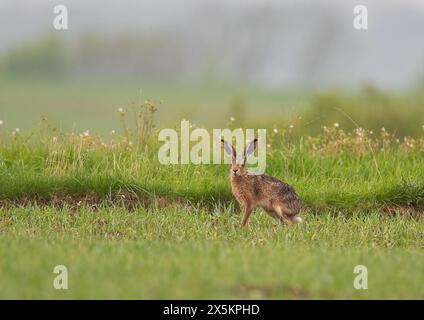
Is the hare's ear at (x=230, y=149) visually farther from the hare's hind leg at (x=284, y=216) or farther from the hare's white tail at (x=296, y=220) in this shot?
the hare's white tail at (x=296, y=220)

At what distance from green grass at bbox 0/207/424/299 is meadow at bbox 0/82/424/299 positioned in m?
0.02

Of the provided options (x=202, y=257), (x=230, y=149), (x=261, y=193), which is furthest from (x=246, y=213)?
(x=202, y=257)

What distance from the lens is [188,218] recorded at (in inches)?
525

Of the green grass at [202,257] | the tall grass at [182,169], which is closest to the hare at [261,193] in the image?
the green grass at [202,257]

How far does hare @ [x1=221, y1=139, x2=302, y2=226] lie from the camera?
13.2 meters

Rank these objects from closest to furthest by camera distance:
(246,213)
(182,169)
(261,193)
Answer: (246,213), (261,193), (182,169)

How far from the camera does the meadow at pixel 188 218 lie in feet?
27.9

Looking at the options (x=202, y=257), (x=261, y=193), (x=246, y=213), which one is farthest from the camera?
(x=261, y=193)

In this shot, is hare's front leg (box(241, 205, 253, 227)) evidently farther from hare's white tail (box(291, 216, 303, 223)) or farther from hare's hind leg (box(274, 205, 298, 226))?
hare's white tail (box(291, 216, 303, 223))

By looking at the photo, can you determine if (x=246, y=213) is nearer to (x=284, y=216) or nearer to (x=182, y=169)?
(x=284, y=216)

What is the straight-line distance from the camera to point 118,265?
8.88 m

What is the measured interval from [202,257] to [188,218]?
3.95 metres
